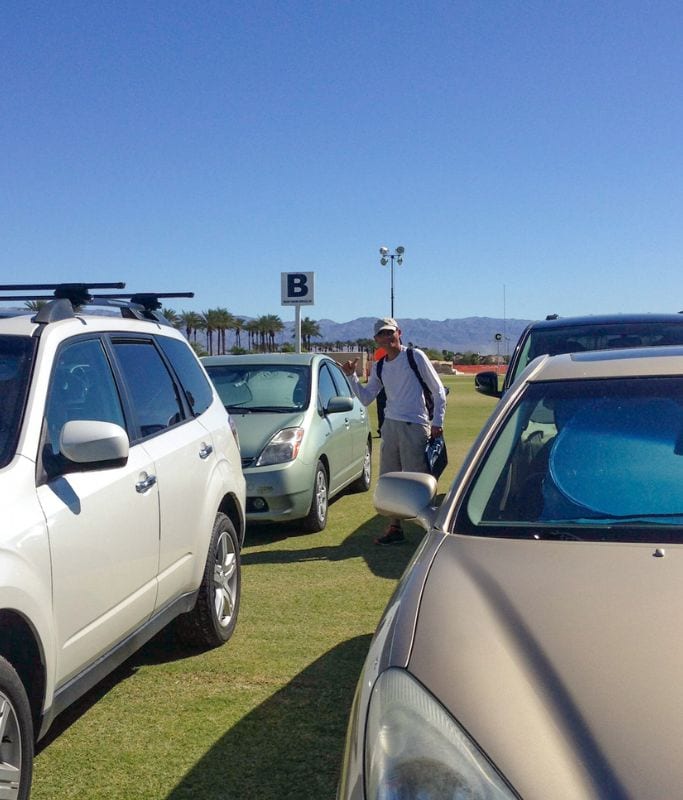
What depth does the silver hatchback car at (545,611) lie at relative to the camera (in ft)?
5.54

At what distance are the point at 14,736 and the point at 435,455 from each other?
4917 millimetres

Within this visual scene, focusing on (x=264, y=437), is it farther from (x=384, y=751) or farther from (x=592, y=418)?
(x=384, y=751)

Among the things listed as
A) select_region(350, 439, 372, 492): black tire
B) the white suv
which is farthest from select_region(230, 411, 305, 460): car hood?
the white suv

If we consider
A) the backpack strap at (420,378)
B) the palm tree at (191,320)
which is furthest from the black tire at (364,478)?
the palm tree at (191,320)

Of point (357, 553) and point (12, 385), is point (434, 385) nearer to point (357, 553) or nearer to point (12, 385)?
point (357, 553)

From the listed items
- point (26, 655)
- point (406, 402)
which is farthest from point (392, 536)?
point (26, 655)

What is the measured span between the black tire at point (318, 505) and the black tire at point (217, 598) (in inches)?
107

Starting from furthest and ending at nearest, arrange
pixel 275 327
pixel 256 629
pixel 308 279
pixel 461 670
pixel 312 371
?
pixel 275 327 < pixel 308 279 < pixel 312 371 < pixel 256 629 < pixel 461 670

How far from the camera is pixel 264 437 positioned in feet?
25.1

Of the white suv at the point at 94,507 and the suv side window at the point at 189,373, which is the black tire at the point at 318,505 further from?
the white suv at the point at 94,507

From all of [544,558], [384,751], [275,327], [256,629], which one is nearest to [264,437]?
[256,629]

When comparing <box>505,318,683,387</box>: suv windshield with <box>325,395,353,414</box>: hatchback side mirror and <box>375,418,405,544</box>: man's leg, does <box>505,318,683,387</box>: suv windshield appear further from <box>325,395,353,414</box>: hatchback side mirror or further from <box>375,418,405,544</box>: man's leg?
<box>325,395,353,414</box>: hatchback side mirror

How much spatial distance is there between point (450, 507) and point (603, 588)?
735 millimetres

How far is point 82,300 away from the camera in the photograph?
13.3 ft
